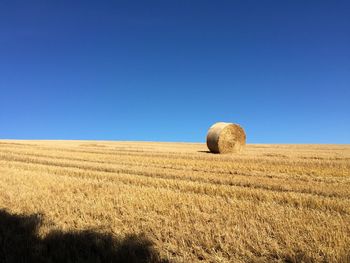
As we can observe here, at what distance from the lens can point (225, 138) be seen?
68.6 ft

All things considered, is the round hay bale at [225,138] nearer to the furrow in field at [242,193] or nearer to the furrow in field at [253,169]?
the furrow in field at [253,169]

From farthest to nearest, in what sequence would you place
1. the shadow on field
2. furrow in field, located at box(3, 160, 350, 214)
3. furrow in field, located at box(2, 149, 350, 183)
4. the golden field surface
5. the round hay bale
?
the round hay bale → furrow in field, located at box(2, 149, 350, 183) → furrow in field, located at box(3, 160, 350, 214) → the golden field surface → the shadow on field

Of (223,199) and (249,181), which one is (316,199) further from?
(249,181)

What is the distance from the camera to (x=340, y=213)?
659cm

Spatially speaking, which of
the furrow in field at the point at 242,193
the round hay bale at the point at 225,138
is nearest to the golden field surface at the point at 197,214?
the furrow in field at the point at 242,193

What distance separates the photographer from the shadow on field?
15.2 ft

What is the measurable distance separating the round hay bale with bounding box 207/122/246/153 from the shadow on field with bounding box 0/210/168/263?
1540 centimetres

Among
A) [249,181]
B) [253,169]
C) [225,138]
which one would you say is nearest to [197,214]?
[249,181]

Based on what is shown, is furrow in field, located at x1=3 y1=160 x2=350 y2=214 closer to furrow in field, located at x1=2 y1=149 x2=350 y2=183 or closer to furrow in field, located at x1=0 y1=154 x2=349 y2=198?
furrow in field, located at x1=0 y1=154 x2=349 y2=198

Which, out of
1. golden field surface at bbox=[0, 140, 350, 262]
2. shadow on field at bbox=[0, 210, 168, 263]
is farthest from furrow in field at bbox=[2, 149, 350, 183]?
shadow on field at bbox=[0, 210, 168, 263]

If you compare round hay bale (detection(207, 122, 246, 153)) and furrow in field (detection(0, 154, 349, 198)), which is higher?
round hay bale (detection(207, 122, 246, 153))

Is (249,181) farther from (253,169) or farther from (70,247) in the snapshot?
(70,247)

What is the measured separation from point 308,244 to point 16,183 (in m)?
7.99

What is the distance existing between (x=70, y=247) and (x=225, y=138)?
54.4 ft
